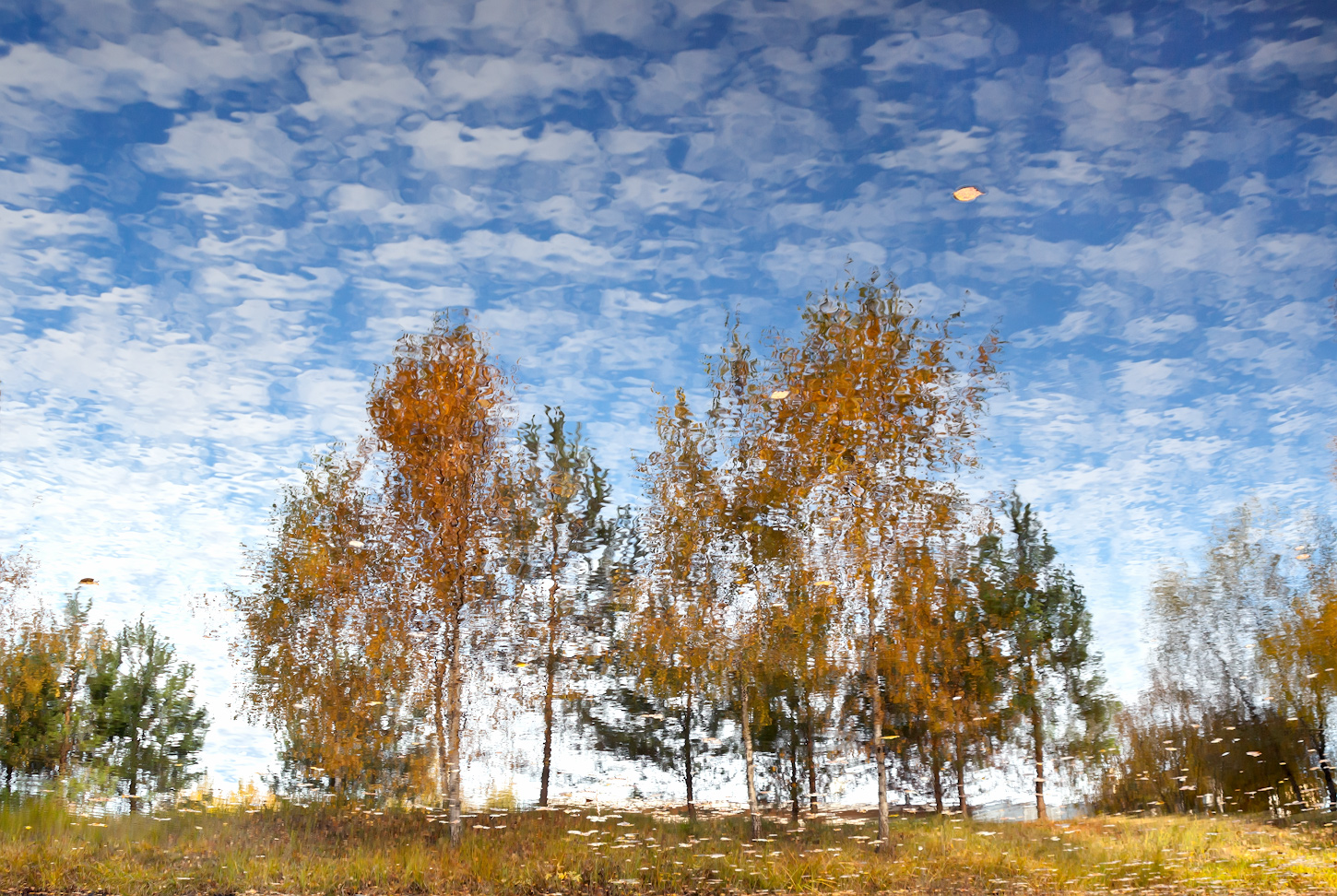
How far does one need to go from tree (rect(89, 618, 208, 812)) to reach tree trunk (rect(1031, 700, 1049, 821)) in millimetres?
24290

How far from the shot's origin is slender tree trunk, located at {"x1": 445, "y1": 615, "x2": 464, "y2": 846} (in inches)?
547

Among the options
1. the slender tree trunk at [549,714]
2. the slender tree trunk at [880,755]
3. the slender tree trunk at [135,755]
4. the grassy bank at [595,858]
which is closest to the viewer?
the grassy bank at [595,858]

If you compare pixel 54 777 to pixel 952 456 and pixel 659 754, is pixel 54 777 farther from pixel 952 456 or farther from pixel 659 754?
pixel 952 456

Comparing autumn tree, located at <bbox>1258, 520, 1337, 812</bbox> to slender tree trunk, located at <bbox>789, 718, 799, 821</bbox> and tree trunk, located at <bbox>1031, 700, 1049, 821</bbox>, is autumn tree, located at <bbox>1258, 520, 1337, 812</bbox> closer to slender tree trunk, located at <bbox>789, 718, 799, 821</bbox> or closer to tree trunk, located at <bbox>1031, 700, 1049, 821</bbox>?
tree trunk, located at <bbox>1031, 700, 1049, 821</bbox>

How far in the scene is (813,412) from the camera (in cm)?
1561

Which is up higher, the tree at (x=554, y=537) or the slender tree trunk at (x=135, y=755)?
the tree at (x=554, y=537)

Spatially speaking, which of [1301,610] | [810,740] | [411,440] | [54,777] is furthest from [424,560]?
[1301,610]

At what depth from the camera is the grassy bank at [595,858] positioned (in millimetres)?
11547

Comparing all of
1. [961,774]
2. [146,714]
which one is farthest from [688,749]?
[146,714]

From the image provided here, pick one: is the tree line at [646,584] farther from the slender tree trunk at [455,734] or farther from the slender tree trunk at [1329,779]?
the slender tree trunk at [1329,779]

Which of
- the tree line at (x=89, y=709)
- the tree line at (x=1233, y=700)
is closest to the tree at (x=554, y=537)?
the tree line at (x=89, y=709)

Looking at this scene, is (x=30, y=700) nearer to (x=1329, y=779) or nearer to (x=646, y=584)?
(x=646, y=584)

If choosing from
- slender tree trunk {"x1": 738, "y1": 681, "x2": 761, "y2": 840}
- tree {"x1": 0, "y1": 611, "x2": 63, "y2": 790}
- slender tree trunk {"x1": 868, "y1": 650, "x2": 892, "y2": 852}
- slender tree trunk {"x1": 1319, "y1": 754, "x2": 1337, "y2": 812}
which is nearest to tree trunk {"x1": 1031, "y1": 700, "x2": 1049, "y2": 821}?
slender tree trunk {"x1": 1319, "y1": 754, "x2": 1337, "y2": 812}

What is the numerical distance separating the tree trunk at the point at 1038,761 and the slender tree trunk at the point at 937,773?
8.98ft
